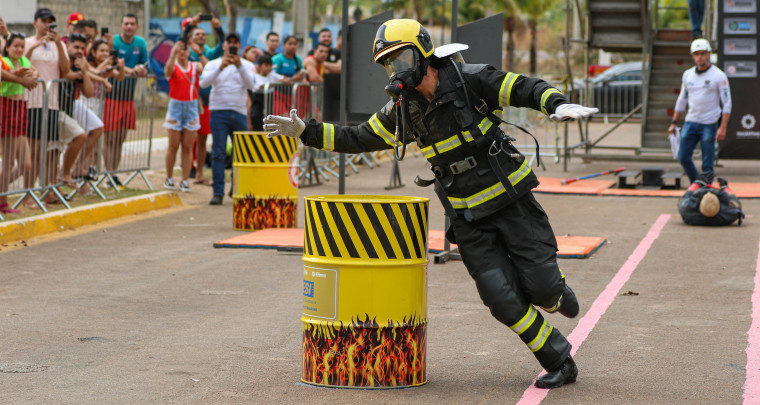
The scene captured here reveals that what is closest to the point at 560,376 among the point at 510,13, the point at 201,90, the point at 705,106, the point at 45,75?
the point at 45,75

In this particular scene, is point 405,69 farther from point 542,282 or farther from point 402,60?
point 542,282

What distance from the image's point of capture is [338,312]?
5.38 meters

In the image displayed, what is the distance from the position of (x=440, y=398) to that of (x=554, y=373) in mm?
633

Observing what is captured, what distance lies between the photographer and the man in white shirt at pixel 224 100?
13.9 metres

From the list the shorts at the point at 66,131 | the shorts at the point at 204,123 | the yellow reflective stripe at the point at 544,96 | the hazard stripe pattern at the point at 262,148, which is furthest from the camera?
the shorts at the point at 204,123

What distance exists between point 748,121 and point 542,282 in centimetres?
1371

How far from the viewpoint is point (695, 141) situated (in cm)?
1422

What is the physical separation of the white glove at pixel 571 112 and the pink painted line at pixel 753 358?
164 cm

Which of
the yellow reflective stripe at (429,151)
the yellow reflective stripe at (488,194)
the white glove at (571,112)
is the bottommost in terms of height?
the yellow reflective stripe at (488,194)

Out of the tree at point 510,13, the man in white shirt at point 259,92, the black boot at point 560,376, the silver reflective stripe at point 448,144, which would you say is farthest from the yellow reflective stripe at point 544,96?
the tree at point 510,13

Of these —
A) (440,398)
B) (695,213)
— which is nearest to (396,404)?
(440,398)

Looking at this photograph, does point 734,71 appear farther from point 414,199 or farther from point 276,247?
point 414,199

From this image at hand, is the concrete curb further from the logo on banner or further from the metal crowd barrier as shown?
the logo on banner

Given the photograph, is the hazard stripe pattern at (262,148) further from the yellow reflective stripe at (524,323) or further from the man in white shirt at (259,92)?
the yellow reflective stripe at (524,323)
